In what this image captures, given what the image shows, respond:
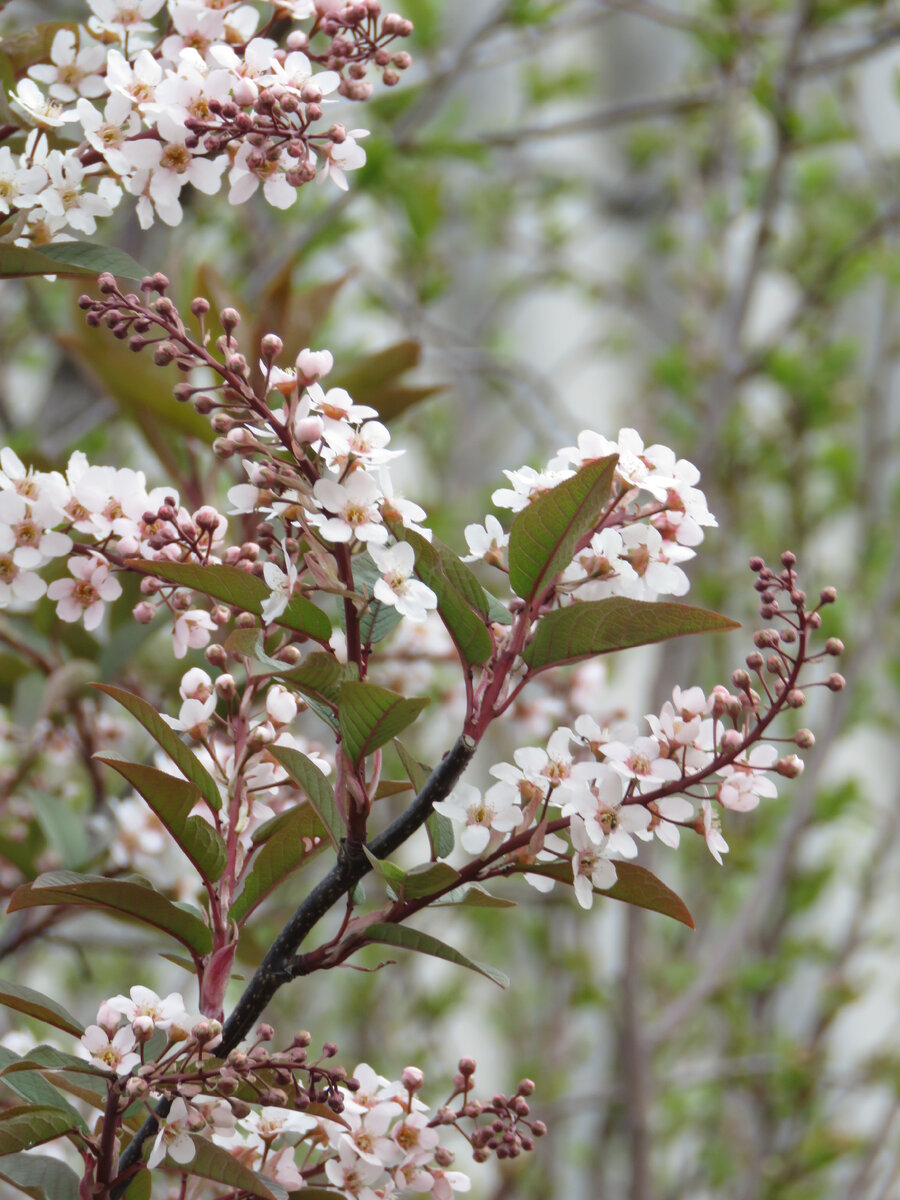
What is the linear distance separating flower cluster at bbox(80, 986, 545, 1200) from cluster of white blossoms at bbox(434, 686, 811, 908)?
0.10 m

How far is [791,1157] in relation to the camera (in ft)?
5.98

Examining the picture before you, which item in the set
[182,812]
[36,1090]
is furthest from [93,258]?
[36,1090]

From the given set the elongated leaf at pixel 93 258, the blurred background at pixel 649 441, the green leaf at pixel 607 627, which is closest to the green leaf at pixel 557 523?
the green leaf at pixel 607 627

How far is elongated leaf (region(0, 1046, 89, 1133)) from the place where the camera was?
0.51 metres

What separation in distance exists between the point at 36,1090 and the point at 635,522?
352mm

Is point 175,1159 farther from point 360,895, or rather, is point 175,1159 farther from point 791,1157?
point 791,1157

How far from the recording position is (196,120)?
55 cm

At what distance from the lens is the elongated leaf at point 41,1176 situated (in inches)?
20.0

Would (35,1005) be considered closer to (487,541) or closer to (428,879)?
(428,879)

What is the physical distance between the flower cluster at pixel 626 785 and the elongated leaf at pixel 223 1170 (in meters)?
0.14

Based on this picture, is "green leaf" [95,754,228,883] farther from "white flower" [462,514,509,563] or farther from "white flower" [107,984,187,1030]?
"white flower" [462,514,509,563]

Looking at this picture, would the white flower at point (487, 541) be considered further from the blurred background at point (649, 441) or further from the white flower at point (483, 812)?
the blurred background at point (649, 441)

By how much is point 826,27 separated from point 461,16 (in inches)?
99.3

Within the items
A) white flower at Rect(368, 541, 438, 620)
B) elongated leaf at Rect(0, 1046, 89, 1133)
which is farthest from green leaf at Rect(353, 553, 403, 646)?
elongated leaf at Rect(0, 1046, 89, 1133)
